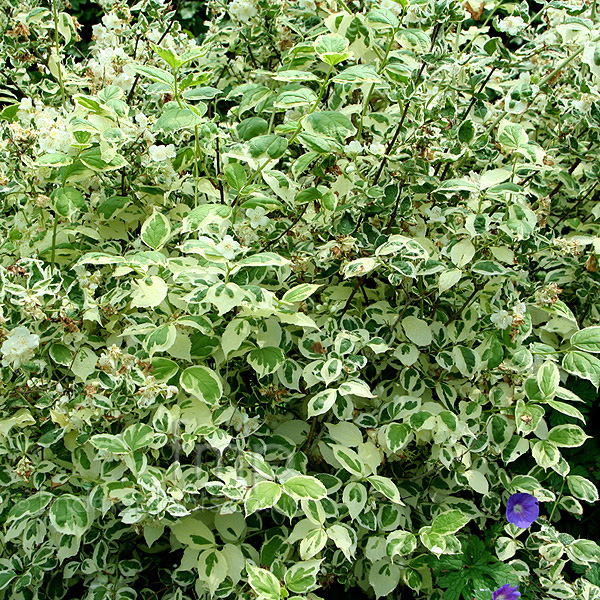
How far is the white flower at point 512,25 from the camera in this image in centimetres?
163

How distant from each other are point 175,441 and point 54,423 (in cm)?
29

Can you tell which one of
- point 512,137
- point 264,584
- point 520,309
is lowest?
point 264,584

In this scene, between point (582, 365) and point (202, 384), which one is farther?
point (582, 365)

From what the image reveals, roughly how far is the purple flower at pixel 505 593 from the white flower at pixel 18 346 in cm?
112

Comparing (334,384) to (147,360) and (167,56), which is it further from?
(167,56)

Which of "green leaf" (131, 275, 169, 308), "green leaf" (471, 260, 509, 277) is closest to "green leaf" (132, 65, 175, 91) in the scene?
"green leaf" (131, 275, 169, 308)

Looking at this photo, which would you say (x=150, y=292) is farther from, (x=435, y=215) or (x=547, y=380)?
(x=547, y=380)

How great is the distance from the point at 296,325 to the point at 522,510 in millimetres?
705

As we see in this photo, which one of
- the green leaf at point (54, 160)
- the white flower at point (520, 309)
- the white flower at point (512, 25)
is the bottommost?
the white flower at point (520, 309)

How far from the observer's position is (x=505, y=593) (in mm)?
1498

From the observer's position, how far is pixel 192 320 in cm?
135

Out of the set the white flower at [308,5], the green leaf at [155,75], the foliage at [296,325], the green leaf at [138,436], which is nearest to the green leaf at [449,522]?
the foliage at [296,325]

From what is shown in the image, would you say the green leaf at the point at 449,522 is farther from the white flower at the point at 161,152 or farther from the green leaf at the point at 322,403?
the white flower at the point at 161,152


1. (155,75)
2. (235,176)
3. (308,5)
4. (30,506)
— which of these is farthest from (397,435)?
(308,5)
